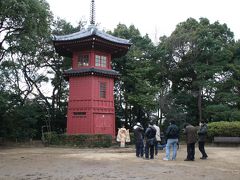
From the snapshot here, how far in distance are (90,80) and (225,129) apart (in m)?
11.3

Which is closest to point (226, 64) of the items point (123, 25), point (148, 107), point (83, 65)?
point (148, 107)

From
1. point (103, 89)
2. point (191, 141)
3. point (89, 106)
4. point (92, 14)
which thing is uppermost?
point (92, 14)

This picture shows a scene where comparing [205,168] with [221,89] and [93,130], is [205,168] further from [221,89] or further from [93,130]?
[221,89]

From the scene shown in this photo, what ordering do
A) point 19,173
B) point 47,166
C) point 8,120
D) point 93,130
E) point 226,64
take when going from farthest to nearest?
point 226,64
point 8,120
point 93,130
point 47,166
point 19,173

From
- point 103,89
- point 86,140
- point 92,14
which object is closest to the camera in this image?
point 86,140

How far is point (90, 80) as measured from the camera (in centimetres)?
2662

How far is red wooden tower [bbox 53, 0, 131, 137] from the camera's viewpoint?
2628 centimetres

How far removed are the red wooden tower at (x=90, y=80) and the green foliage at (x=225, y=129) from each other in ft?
26.8

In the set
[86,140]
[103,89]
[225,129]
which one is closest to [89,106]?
[103,89]

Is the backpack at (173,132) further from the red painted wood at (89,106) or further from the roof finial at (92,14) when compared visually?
the roof finial at (92,14)

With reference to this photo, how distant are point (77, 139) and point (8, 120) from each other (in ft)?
28.9

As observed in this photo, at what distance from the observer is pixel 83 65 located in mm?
27562

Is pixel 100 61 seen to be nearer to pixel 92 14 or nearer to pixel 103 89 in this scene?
pixel 103 89

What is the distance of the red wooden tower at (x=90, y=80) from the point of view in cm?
2628
